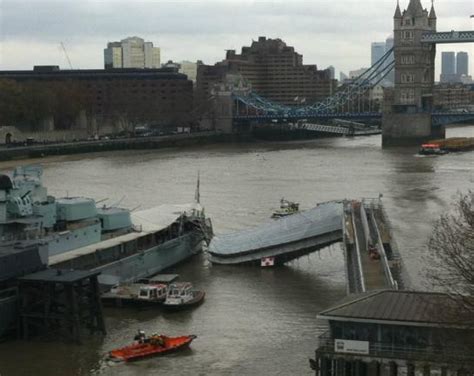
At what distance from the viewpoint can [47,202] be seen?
82.9 ft

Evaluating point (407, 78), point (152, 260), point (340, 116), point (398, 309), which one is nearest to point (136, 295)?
point (152, 260)

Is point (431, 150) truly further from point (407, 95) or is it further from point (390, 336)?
point (390, 336)

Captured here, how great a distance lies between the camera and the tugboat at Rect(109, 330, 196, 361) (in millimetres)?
19250

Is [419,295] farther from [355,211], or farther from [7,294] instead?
[355,211]

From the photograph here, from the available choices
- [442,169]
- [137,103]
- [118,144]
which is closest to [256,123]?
[137,103]

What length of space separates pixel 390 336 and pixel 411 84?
7429 cm

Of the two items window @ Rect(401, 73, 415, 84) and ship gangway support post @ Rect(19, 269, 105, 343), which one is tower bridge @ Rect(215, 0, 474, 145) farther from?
ship gangway support post @ Rect(19, 269, 105, 343)

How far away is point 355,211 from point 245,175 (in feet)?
88.2

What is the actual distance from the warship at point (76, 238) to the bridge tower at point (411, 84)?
57.3m

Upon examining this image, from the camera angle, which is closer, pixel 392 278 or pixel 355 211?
pixel 392 278

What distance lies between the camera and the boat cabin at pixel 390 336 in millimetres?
15305

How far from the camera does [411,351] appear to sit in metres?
15.6

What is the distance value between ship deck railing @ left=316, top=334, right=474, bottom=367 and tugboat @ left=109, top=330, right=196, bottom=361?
4.38m

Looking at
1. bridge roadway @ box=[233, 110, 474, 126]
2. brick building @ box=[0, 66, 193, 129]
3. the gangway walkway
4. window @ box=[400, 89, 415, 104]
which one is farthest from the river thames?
brick building @ box=[0, 66, 193, 129]
